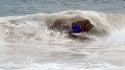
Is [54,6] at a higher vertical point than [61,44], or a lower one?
lower

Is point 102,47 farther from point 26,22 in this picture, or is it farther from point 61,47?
point 26,22

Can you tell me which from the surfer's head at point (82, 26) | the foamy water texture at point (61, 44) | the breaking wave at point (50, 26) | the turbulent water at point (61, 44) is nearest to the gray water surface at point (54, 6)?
the turbulent water at point (61, 44)

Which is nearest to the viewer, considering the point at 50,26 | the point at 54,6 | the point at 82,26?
the point at 82,26

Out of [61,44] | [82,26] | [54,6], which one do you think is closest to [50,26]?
[82,26]

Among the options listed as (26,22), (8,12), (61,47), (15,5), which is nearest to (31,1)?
(15,5)

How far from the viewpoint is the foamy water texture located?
257 inches

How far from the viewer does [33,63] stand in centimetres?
663

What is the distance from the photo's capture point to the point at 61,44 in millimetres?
9055

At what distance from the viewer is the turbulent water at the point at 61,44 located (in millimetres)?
6535

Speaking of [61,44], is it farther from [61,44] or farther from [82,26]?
[82,26]

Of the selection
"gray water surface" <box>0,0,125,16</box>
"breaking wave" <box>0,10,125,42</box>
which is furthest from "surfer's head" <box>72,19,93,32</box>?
"gray water surface" <box>0,0,125,16</box>

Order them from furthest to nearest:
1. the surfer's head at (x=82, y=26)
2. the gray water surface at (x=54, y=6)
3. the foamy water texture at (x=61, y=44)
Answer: the gray water surface at (x=54, y=6) → the surfer's head at (x=82, y=26) → the foamy water texture at (x=61, y=44)

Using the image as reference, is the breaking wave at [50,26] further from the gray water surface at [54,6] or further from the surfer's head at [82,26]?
the gray water surface at [54,6]

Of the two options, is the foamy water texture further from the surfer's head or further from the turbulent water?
the surfer's head
